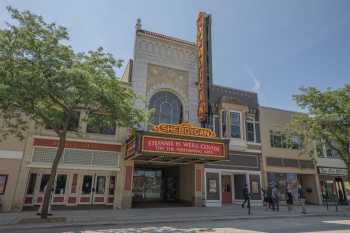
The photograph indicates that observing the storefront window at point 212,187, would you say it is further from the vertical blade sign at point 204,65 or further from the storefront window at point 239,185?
the vertical blade sign at point 204,65

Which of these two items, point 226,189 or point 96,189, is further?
point 226,189

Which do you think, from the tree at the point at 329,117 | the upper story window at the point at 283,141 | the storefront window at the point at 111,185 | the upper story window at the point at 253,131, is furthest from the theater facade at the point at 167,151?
the tree at the point at 329,117

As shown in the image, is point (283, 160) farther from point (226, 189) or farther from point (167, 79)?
point (167, 79)

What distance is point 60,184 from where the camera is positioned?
16.2 meters

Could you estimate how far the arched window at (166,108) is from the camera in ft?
63.7

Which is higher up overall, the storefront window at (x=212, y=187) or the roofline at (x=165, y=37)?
the roofline at (x=165, y=37)

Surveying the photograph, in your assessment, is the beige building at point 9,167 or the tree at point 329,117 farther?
the tree at point 329,117

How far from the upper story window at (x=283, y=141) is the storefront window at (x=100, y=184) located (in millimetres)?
16068

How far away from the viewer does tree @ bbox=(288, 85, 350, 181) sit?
1956 centimetres

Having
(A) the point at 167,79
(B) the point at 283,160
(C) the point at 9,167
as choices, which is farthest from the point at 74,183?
(B) the point at 283,160

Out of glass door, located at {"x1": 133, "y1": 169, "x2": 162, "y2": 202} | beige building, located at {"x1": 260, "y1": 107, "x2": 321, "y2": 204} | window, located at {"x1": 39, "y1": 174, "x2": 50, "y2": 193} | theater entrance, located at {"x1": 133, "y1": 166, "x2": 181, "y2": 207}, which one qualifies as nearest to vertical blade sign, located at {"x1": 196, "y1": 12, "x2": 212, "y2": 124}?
theater entrance, located at {"x1": 133, "y1": 166, "x2": 181, "y2": 207}

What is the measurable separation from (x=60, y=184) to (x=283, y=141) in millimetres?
20322

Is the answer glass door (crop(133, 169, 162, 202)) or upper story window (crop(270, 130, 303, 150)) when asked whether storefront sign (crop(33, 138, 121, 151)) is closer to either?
glass door (crop(133, 169, 162, 202))

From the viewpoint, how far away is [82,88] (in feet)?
36.7
